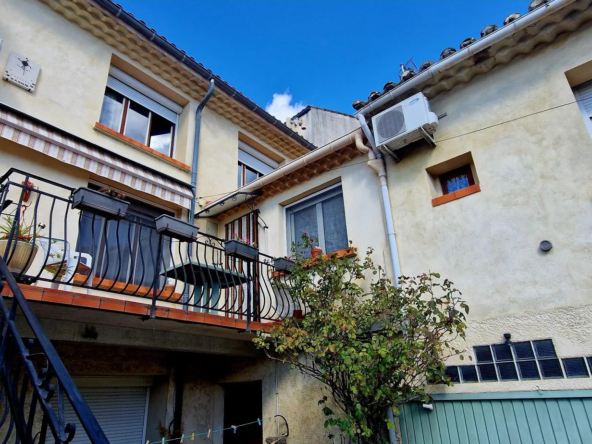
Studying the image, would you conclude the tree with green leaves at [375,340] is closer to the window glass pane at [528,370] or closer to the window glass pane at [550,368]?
the window glass pane at [528,370]

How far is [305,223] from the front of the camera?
8008 millimetres

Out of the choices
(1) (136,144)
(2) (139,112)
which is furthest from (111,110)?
(1) (136,144)

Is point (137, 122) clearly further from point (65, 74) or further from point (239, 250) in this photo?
point (239, 250)

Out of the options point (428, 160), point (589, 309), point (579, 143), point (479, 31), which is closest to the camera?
point (589, 309)

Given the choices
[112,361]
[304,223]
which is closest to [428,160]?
[304,223]

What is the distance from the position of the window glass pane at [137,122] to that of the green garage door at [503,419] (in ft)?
26.0

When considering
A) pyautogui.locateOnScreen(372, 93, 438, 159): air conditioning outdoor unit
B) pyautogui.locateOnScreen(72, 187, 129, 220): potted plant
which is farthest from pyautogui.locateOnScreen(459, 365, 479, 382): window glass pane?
pyautogui.locateOnScreen(72, 187, 129, 220): potted plant

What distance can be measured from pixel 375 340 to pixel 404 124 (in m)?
3.43

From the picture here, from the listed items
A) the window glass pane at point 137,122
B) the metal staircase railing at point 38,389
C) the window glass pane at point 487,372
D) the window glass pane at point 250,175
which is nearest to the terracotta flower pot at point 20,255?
the metal staircase railing at point 38,389

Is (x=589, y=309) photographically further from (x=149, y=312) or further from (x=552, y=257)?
(x=149, y=312)

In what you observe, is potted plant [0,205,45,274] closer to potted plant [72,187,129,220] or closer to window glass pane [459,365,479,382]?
potted plant [72,187,129,220]

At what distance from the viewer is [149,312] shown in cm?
477

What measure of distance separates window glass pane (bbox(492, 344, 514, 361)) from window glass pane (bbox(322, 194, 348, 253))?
3017 millimetres

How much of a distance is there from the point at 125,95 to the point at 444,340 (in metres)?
8.55
